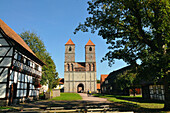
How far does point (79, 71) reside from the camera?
69.5 m

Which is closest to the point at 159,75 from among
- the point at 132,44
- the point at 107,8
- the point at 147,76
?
the point at 147,76

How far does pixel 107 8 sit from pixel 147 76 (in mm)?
6975

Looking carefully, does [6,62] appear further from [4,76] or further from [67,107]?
[67,107]

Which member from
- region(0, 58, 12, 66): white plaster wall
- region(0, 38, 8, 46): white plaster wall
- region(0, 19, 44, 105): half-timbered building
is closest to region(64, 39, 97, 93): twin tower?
region(0, 19, 44, 105): half-timbered building

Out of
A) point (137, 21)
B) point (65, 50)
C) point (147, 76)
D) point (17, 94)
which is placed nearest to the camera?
point (147, 76)

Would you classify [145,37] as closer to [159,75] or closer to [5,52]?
[159,75]

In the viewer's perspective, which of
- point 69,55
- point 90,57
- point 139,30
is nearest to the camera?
point 139,30

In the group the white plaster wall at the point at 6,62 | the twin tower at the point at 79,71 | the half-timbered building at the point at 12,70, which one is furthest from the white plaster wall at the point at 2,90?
the twin tower at the point at 79,71

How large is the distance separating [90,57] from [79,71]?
891 cm

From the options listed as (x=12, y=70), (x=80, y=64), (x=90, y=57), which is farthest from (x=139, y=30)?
(x=80, y=64)

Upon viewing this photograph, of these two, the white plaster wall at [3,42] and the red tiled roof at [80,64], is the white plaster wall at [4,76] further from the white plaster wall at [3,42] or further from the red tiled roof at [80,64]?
the red tiled roof at [80,64]

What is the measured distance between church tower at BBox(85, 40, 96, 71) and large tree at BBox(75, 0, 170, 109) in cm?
5518

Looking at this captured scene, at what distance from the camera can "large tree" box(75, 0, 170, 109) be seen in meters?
10.7

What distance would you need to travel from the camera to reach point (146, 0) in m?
11.1
